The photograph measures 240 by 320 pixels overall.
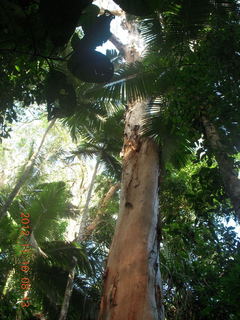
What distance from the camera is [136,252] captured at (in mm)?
2041

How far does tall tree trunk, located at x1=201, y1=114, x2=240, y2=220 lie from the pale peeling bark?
668 mm

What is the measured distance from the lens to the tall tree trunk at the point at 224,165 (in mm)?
2650

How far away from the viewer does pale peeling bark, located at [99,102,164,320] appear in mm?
1765

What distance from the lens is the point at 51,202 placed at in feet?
21.4

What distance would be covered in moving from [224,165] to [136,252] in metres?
1.45

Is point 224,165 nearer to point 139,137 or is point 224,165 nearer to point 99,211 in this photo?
point 139,137

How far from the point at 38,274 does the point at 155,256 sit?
172 inches

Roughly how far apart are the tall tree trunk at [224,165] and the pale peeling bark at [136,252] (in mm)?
668
